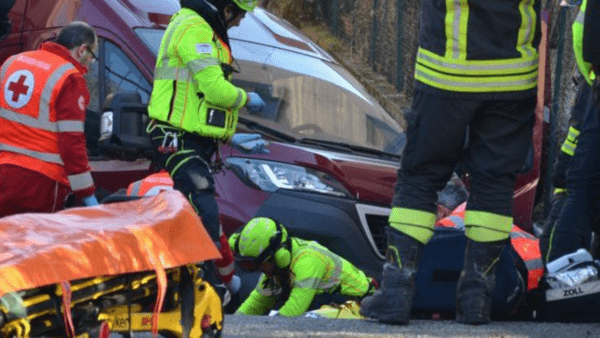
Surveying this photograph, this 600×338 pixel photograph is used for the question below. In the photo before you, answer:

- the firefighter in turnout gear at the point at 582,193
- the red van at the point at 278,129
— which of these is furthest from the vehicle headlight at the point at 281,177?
the firefighter in turnout gear at the point at 582,193

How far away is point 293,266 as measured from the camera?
7.91 meters

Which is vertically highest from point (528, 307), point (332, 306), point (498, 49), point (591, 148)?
point (498, 49)

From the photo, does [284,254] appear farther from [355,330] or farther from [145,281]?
[145,281]

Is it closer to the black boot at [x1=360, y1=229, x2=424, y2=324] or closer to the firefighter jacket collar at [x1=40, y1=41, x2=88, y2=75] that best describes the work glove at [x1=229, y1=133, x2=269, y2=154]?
the firefighter jacket collar at [x1=40, y1=41, x2=88, y2=75]

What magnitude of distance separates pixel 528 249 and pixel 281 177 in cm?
195

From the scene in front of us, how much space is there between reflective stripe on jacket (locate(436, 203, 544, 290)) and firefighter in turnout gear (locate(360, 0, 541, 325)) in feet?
1.42

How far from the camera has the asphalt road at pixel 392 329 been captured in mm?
5094

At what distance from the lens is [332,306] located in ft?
24.5

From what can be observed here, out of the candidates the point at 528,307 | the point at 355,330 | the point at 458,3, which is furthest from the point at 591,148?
the point at 355,330

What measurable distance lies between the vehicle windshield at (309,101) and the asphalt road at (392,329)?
3.25 m

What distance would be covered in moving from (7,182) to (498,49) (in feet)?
11.0

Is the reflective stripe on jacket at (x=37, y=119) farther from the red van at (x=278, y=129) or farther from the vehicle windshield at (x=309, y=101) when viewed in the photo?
the vehicle windshield at (x=309, y=101)

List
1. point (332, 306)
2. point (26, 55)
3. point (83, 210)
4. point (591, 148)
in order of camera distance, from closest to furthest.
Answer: point (83, 210)
point (591, 148)
point (332, 306)
point (26, 55)

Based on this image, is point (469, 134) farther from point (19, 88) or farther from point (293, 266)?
point (19, 88)
